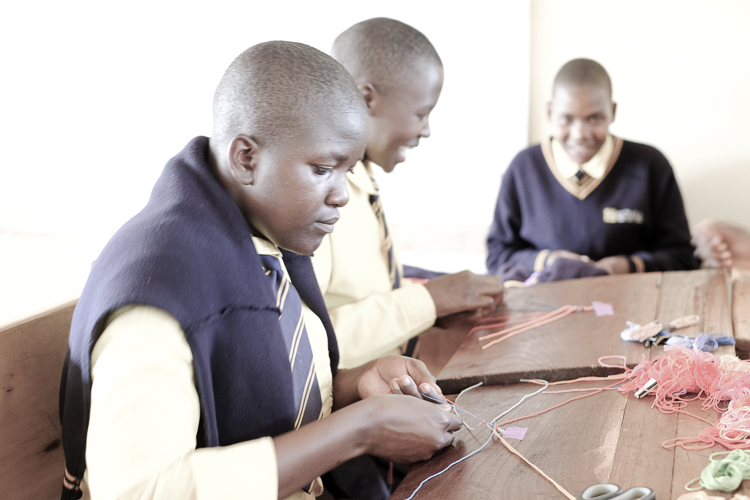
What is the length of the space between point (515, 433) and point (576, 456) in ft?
0.39

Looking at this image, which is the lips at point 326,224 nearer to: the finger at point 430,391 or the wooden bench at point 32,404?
the finger at point 430,391

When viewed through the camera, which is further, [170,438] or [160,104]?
[160,104]

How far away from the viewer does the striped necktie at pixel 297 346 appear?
46.1 inches

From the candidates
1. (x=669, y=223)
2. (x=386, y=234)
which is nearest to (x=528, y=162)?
(x=669, y=223)

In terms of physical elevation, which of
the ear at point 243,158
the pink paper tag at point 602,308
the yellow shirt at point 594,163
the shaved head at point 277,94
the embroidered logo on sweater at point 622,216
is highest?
the shaved head at point 277,94

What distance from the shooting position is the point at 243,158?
1085 millimetres

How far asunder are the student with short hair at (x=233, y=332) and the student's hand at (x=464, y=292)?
0.50 m

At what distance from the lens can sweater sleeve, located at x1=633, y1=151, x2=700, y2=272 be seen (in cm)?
257

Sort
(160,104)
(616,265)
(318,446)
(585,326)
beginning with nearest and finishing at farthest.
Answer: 1. (318,446)
2. (585,326)
3. (616,265)
4. (160,104)

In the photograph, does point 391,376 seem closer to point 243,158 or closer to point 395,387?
point 395,387

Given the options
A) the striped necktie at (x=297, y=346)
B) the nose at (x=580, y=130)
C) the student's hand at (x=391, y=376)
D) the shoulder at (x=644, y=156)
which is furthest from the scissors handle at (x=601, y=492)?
the shoulder at (x=644, y=156)

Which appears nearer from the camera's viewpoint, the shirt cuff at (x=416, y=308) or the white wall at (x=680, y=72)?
the shirt cuff at (x=416, y=308)

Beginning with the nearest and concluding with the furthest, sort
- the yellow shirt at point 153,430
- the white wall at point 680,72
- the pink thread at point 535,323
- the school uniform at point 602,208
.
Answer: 1. the yellow shirt at point 153,430
2. the pink thread at point 535,323
3. the school uniform at point 602,208
4. the white wall at point 680,72

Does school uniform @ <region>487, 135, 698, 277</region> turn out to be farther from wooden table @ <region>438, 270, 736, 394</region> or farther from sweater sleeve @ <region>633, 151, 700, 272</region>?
wooden table @ <region>438, 270, 736, 394</region>
